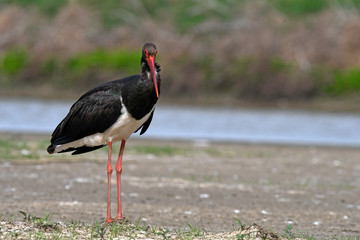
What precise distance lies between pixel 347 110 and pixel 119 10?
1276 cm

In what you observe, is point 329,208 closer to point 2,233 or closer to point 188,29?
point 2,233

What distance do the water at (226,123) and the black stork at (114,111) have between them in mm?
9786

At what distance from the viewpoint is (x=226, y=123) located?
66.7ft

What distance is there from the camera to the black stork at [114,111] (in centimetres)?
658

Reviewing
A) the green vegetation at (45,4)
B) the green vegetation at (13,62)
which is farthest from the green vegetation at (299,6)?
the green vegetation at (13,62)

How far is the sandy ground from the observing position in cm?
762

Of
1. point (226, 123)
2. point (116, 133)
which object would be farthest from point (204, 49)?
point (116, 133)

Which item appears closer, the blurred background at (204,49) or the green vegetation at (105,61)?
the blurred background at (204,49)

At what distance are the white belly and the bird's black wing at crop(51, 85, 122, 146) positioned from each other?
0.05 m

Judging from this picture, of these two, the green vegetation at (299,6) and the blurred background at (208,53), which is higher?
the green vegetation at (299,6)

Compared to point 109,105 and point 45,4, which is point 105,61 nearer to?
point 45,4

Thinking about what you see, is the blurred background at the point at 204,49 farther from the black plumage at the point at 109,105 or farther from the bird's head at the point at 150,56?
the bird's head at the point at 150,56

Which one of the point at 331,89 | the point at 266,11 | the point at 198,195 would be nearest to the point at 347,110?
the point at 331,89

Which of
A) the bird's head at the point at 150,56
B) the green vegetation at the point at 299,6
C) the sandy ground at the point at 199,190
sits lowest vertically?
the sandy ground at the point at 199,190
